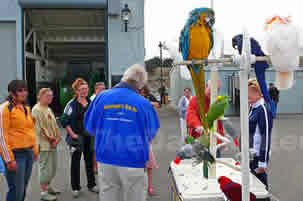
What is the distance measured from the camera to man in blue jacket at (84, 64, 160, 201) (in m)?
2.28

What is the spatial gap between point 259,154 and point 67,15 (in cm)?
891

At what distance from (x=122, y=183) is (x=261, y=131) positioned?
1.26 metres

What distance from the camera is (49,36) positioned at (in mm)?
11812

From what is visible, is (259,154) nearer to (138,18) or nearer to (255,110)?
(255,110)

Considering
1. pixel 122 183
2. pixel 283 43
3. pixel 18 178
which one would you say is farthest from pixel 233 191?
pixel 18 178

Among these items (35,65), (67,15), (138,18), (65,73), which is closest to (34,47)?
(35,65)

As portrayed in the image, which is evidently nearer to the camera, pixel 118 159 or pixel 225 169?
pixel 118 159

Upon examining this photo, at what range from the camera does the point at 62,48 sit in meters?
13.4

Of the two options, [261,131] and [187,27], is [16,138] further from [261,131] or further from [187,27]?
[261,131]

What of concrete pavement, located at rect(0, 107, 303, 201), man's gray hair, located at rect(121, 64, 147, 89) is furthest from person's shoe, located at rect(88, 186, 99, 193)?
man's gray hair, located at rect(121, 64, 147, 89)

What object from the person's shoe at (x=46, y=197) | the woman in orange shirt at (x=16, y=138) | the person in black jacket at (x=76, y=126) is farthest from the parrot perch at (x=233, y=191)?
the person's shoe at (x=46, y=197)

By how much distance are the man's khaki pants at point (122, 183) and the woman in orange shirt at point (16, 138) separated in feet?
3.36

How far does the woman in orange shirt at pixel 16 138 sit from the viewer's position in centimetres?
278

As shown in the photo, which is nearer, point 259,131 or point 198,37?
point 198,37
